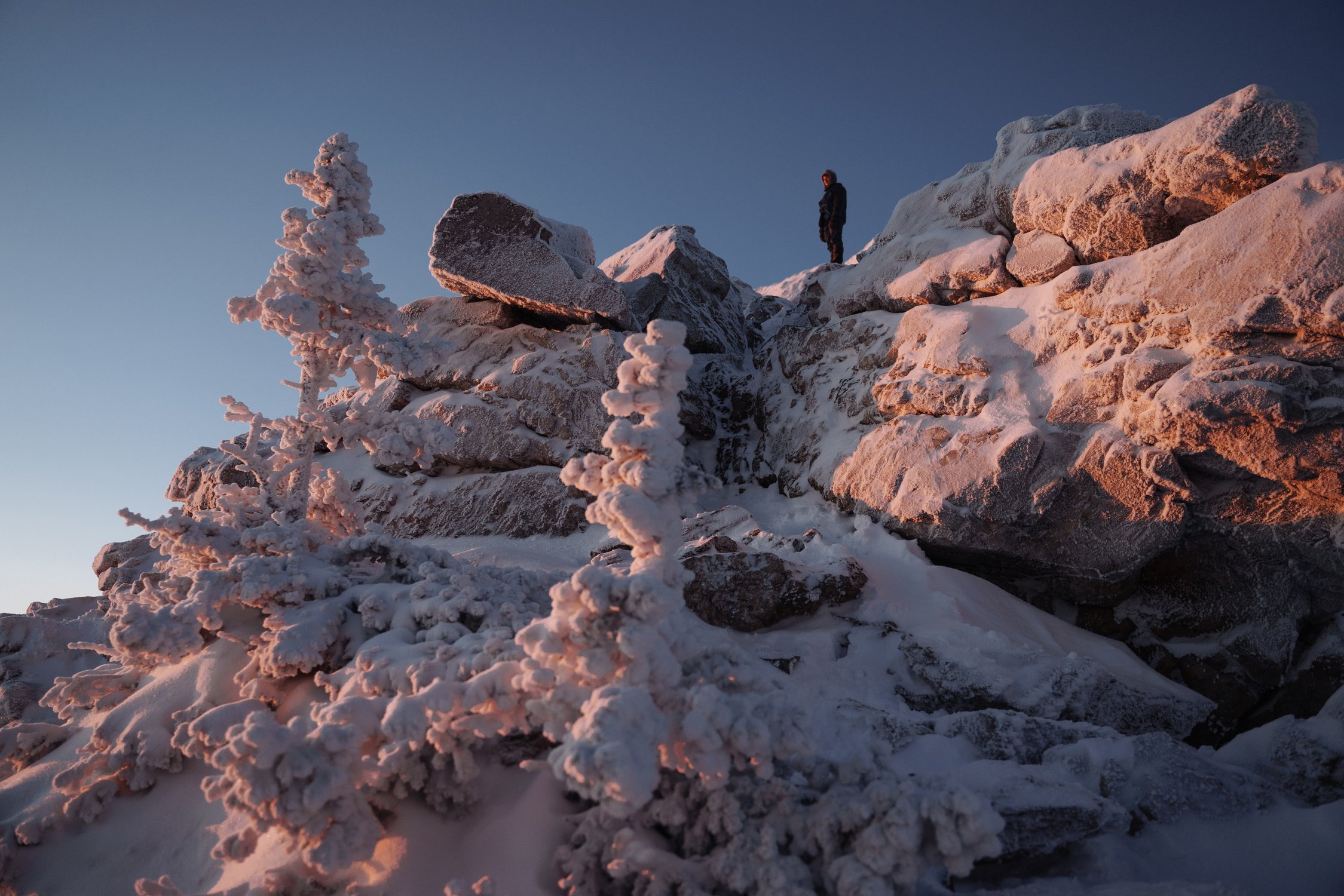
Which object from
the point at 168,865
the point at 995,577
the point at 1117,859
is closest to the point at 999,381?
the point at 995,577

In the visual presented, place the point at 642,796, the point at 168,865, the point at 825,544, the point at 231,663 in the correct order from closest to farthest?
the point at 642,796, the point at 168,865, the point at 231,663, the point at 825,544

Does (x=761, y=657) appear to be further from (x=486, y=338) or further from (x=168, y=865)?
(x=486, y=338)

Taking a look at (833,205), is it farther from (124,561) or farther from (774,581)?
(124,561)

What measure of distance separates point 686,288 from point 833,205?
12.0 feet

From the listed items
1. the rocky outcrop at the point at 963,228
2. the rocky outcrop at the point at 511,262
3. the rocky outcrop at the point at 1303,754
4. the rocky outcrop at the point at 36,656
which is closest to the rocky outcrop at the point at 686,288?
the rocky outcrop at the point at 511,262

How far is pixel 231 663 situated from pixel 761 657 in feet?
12.0

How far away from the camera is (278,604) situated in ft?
14.1

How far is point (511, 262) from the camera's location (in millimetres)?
9516

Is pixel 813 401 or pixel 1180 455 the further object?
pixel 813 401

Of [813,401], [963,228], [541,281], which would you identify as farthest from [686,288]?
[963,228]

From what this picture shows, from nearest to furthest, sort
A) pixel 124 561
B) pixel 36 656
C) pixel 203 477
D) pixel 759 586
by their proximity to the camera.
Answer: pixel 759 586
pixel 36 656
pixel 124 561
pixel 203 477

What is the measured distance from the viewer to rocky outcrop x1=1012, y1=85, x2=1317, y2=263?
5.82 meters

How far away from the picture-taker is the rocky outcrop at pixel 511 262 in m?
9.34

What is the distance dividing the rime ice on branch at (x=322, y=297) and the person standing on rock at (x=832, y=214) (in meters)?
8.51
